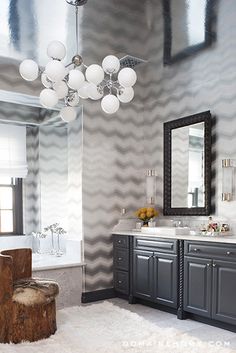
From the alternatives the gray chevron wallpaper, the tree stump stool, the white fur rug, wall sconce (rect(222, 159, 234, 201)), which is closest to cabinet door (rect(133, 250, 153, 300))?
the white fur rug

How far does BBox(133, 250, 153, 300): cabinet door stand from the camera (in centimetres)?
448

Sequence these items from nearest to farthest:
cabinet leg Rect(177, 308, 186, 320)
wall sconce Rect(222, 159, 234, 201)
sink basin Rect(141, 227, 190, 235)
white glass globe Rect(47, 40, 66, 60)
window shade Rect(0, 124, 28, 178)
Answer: white glass globe Rect(47, 40, 66, 60), cabinet leg Rect(177, 308, 186, 320), wall sconce Rect(222, 159, 234, 201), sink basin Rect(141, 227, 190, 235), window shade Rect(0, 124, 28, 178)

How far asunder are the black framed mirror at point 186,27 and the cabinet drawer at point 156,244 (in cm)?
238

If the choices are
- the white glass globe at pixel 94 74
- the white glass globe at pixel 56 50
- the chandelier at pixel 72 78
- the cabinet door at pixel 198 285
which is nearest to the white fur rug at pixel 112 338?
the cabinet door at pixel 198 285

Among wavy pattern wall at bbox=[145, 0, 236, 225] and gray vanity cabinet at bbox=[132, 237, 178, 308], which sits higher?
wavy pattern wall at bbox=[145, 0, 236, 225]

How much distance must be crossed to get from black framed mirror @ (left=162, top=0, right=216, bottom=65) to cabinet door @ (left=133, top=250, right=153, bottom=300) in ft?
8.43

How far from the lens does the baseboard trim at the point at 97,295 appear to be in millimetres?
4863

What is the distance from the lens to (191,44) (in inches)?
180

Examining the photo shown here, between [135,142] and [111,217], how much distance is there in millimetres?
1177

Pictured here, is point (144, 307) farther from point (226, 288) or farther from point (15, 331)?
point (15, 331)

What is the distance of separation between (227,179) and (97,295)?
2275mm

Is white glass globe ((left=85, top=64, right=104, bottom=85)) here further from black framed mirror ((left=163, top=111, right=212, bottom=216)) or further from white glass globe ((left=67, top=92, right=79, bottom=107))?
black framed mirror ((left=163, top=111, right=212, bottom=216))

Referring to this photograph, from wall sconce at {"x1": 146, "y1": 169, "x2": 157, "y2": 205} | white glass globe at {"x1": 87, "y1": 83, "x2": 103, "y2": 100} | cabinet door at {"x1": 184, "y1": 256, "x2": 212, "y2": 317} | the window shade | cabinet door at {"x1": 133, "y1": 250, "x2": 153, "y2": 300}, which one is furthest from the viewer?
the window shade

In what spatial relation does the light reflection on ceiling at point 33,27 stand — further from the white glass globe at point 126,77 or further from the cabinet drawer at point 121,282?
the cabinet drawer at point 121,282
